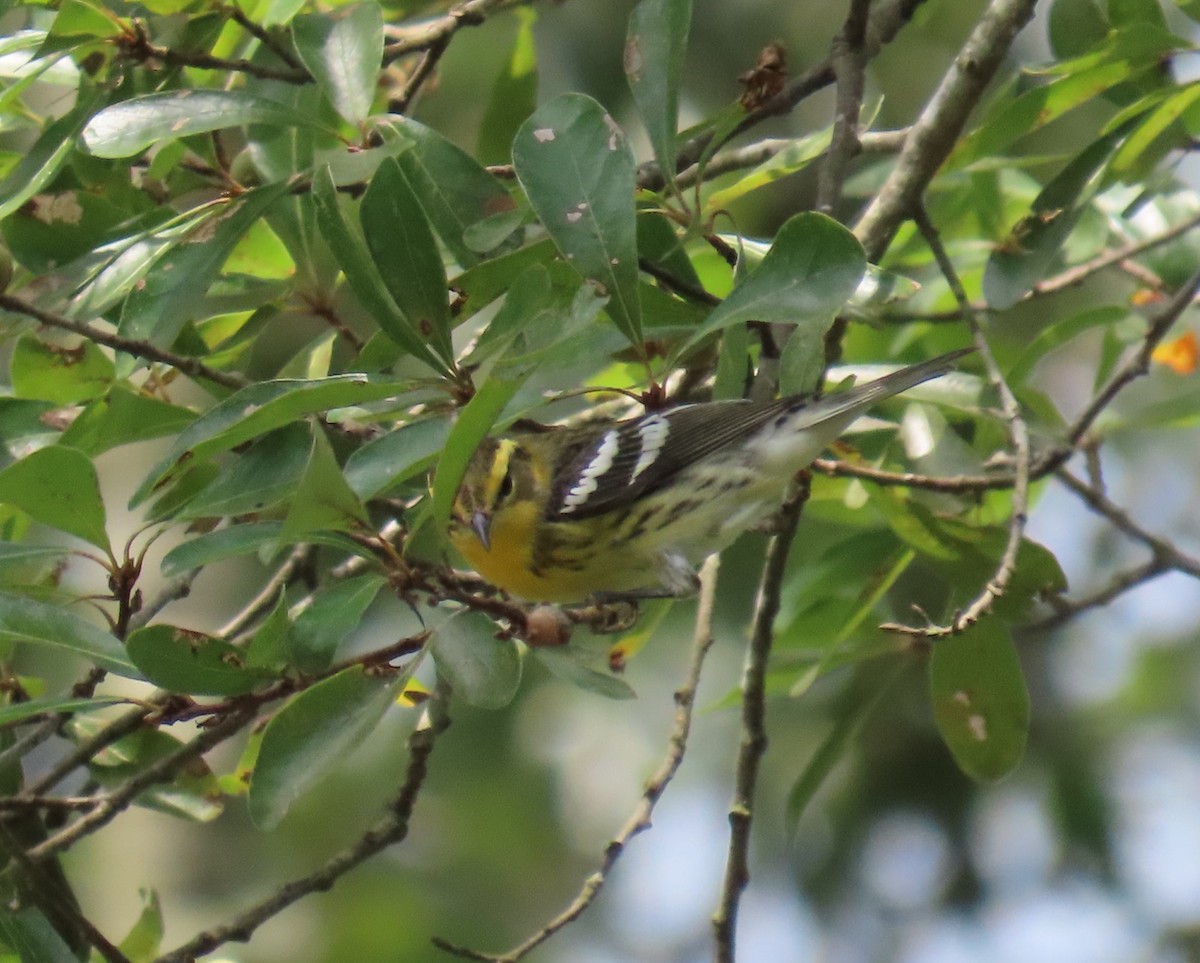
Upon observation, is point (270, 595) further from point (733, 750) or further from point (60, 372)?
point (733, 750)

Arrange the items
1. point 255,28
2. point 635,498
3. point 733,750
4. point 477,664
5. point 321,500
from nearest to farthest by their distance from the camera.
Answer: point 321,500 < point 477,664 < point 255,28 < point 635,498 < point 733,750

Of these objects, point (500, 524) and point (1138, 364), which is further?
point (500, 524)

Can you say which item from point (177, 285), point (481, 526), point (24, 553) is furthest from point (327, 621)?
point (481, 526)

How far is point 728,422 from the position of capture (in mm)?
3041

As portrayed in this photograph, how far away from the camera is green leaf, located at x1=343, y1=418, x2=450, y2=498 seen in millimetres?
1918

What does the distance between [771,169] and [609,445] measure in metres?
0.81

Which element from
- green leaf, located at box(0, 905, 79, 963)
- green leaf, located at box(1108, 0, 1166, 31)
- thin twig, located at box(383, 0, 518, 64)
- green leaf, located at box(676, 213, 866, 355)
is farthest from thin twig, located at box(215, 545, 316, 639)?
green leaf, located at box(1108, 0, 1166, 31)

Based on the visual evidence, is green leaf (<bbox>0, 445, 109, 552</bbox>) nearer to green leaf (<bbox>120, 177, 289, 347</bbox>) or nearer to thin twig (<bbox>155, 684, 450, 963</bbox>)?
green leaf (<bbox>120, 177, 289, 347</bbox>)

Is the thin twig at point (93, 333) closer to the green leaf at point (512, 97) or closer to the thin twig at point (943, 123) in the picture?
the green leaf at point (512, 97)

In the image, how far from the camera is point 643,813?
8.27 ft

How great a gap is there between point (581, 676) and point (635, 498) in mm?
1023

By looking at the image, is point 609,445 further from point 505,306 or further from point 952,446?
point 505,306

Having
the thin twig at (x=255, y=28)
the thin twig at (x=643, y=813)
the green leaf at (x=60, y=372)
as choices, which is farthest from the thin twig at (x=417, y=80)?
the thin twig at (x=643, y=813)

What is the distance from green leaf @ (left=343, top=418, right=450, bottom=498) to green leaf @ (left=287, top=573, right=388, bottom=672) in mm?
145
